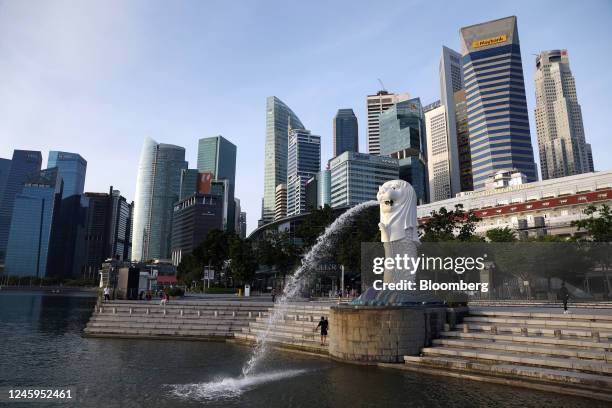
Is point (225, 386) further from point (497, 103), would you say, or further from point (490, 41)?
point (490, 41)

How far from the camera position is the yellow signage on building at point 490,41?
556ft

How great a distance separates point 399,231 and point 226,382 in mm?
12248

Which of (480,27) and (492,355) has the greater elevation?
(480,27)

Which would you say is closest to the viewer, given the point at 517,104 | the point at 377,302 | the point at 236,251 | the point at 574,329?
the point at 574,329

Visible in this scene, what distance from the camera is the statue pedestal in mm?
19562

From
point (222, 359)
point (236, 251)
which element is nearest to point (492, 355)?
point (222, 359)

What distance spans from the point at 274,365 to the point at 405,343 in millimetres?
6297

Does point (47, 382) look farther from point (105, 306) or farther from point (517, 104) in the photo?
point (517, 104)

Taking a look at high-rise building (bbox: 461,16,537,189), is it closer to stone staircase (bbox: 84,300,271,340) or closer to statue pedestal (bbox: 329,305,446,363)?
stone staircase (bbox: 84,300,271,340)

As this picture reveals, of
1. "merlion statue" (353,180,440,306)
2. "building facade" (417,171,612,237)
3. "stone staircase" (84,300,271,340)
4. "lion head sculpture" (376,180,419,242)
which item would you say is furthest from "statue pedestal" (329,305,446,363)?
"building facade" (417,171,612,237)

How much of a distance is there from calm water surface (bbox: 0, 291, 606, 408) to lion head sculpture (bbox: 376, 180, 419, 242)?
25.6 ft

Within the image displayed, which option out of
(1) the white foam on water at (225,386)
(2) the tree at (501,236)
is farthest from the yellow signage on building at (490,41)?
(1) the white foam on water at (225,386)

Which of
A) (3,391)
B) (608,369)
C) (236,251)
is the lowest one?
(3,391)

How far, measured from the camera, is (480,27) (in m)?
178
